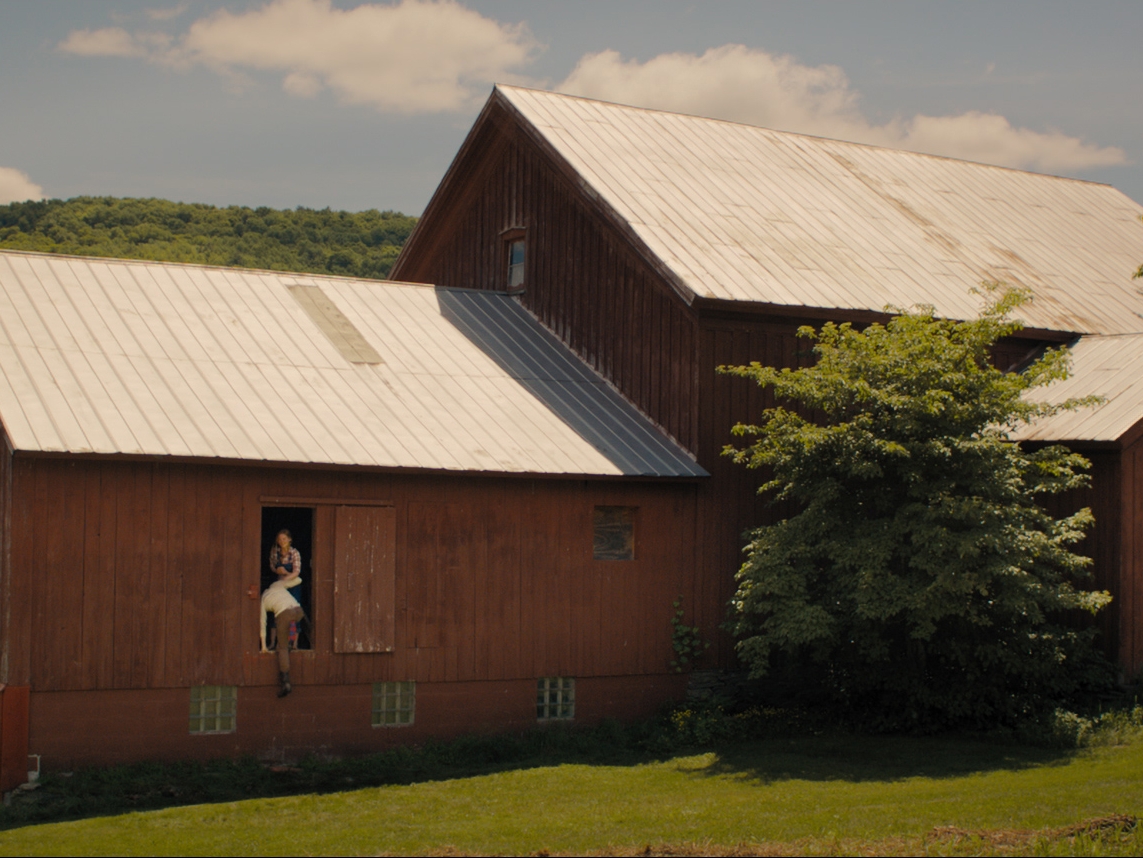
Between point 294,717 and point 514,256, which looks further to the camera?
point 514,256

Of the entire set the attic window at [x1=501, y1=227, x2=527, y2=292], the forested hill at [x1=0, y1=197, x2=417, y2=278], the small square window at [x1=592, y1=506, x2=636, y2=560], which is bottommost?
the small square window at [x1=592, y1=506, x2=636, y2=560]

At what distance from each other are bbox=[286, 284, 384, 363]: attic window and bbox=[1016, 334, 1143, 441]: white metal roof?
9359 mm

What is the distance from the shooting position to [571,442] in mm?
17984

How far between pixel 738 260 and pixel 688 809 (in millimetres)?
9496

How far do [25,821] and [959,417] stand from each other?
1117 centimetres

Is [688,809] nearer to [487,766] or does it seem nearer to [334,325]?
[487,766]

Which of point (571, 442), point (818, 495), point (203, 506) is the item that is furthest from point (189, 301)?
point (818, 495)

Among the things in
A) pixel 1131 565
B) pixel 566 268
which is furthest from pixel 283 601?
pixel 1131 565

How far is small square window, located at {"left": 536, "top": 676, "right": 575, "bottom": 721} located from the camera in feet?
57.1

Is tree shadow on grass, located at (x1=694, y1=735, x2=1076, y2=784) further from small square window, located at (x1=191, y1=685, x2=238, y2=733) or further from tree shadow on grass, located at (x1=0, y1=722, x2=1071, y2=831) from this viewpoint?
small square window, located at (x1=191, y1=685, x2=238, y2=733)

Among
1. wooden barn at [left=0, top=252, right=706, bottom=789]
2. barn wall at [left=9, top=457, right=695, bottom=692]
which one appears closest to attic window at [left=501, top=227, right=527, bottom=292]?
wooden barn at [left=0, top=252, right=706, bottom=789]

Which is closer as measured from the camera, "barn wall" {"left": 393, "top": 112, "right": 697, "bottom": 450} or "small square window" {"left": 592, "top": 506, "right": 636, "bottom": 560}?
"small square window" {"left": 592, "top": 506, "right": 636, "bottom": 560}

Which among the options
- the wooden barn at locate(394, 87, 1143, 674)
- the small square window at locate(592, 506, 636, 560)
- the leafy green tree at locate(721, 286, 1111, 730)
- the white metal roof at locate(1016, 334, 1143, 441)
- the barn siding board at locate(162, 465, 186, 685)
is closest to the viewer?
the barn siding board at locate(162, 465, 186, 685)

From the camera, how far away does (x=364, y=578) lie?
635 inches
